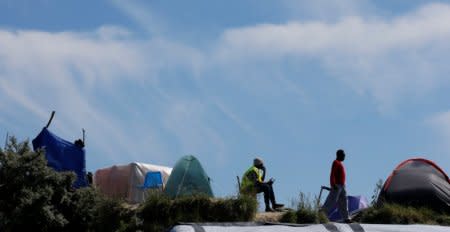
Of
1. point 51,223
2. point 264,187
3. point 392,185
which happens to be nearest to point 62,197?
point 51,223

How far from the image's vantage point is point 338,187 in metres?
17.0

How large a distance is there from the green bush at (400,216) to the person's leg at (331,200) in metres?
0.88

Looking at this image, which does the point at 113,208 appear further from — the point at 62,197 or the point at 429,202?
the point at 429,202

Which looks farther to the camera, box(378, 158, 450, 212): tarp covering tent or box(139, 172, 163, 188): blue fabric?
box(139, 172, 163, 188): blue fabric

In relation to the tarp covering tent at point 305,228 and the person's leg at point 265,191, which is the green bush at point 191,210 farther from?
the tarp covering tent at point 305,228

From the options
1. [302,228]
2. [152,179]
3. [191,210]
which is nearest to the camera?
[302,228]

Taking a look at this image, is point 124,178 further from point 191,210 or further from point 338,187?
point 338,187

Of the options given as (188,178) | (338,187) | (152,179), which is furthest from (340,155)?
(152,179)

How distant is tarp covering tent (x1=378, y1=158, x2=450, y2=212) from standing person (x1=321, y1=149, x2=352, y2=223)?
199cm

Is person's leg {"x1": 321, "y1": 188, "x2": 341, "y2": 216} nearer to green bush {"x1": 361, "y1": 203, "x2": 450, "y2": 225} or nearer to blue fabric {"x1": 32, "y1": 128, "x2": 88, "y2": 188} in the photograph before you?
green bush {"x1": 361, "y1": 203, "x2": 450, "y2": 225}

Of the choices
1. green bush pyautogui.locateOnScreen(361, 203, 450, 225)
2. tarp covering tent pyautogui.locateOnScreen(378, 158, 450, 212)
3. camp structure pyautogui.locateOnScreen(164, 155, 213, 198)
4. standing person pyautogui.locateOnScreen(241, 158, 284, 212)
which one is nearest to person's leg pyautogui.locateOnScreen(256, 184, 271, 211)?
standing person pyautogui.locateOnScreen(241, 158, 284, 212)

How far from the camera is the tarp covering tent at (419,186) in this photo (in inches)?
736

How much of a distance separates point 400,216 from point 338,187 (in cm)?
139

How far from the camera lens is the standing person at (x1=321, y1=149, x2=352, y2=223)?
55.5 ft
